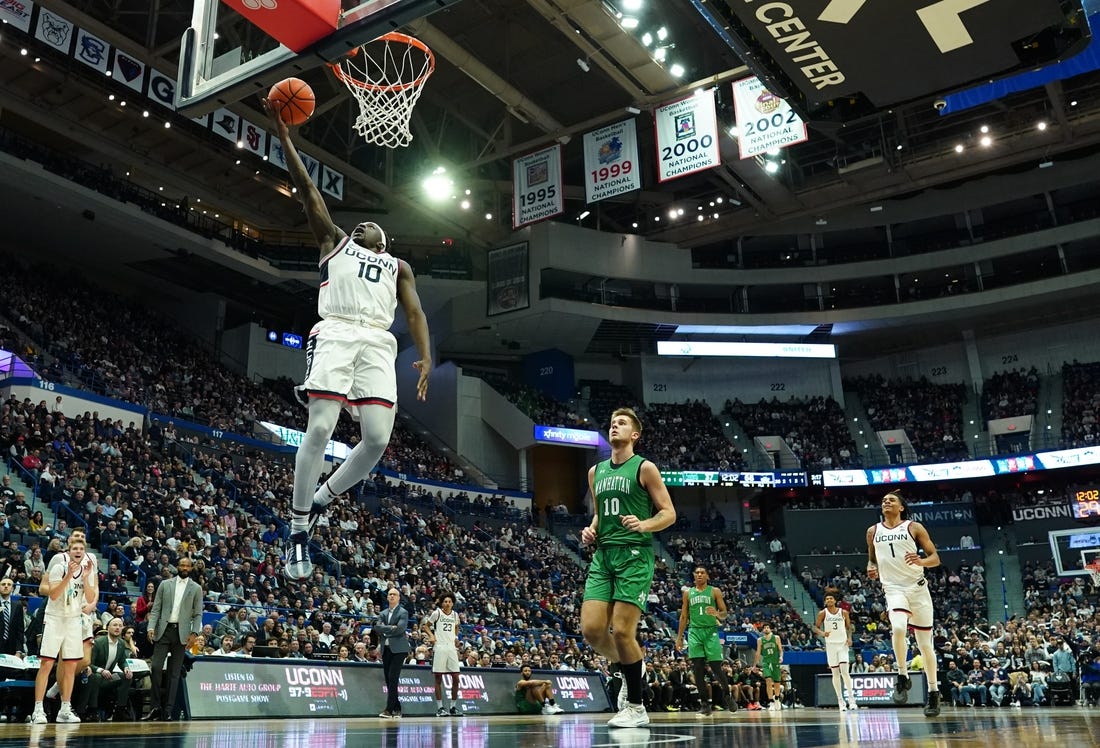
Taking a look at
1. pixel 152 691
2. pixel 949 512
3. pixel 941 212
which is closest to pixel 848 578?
pixel 949 512

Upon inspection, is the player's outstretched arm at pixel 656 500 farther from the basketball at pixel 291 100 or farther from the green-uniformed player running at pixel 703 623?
the green-uniformed player running at pixel 703 623

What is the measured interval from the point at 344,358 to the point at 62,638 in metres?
5.72

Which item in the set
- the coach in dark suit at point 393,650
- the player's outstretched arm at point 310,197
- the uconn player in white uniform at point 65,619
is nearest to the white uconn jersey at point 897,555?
the coach in dark suit at point 393,650

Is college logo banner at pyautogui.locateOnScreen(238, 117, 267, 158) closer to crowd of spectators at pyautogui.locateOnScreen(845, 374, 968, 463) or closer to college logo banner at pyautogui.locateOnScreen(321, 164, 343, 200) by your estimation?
college logo banner at pyautogui.locateOnScreen(321, 164, 343, 200)

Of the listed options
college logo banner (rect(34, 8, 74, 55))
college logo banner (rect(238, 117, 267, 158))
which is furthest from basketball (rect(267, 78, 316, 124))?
college logo banner (rect(238, 117, 267, 158))

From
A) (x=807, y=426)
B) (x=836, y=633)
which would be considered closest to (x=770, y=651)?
(x=836, y=633)

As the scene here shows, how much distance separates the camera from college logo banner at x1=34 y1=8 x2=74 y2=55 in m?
22.8

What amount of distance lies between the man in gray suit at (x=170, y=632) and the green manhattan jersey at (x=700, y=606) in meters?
6.59

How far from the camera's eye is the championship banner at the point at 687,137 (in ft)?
85.7

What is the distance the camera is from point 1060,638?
2139cm

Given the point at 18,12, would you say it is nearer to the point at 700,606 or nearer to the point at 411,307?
the point at 700,606

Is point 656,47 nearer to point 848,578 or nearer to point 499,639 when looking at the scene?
point 499,639

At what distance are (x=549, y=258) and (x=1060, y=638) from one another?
23409mm

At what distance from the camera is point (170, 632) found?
A: 1024 centimetres
